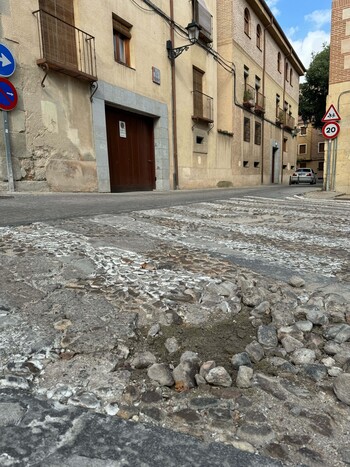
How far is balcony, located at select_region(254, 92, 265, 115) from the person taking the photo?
61.6ft

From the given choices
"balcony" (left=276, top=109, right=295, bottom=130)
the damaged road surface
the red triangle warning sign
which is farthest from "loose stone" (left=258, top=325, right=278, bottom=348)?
"balcony" (left=276, top=109, right=295, bottom=130)

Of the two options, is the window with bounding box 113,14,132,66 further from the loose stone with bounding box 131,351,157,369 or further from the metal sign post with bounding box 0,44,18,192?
the loose stone with bounding box 131,351,157,369

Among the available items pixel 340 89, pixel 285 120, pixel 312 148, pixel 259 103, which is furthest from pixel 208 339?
pixel 312 148

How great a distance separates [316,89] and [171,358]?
34.1 m

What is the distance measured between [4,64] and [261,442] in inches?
307

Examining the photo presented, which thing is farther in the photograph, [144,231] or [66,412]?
[144,231]

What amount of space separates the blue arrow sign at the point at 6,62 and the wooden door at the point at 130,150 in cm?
348

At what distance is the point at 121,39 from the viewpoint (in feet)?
33.0

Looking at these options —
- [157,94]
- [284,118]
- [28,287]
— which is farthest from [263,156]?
[28,287]

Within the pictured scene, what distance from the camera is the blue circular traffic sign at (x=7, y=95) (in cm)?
635

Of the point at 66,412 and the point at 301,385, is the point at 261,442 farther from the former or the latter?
the point at 66,412

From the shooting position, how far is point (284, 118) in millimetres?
24125

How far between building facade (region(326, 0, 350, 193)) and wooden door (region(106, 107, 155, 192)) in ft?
20.7

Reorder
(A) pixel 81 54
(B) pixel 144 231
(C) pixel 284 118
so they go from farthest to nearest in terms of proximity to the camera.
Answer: (C) pixel 284 118, (A) pixel 81 54, (B) pixel 144 231
